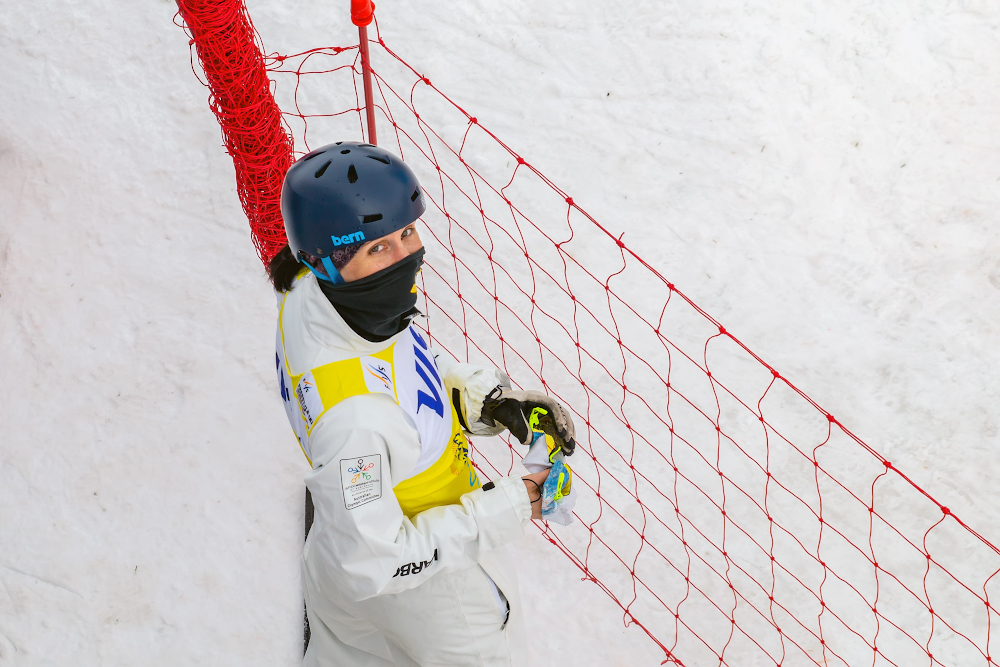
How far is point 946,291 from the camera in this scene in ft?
15.2

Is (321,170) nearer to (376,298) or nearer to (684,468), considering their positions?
(376,298)

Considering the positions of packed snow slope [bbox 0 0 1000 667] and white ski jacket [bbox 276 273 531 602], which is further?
packed snow slope [bbox 0 0 1000 667]

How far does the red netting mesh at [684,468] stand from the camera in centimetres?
381

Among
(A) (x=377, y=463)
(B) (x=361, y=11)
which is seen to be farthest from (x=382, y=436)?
(B) (x=361, y=11)

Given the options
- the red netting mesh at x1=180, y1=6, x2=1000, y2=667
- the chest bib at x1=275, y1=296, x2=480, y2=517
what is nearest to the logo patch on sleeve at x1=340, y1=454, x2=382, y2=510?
the chest bib at x1=275, y1=296, x2=480, y2=517

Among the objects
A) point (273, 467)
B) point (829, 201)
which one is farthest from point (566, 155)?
point (273, 467)

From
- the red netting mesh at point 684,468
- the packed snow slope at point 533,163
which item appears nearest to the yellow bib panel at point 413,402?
the red netting mesh at point 684,468

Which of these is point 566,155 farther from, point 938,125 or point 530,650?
point 530,650

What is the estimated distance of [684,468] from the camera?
4223 millimetres

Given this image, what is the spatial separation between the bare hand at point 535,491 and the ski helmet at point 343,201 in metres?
0.87

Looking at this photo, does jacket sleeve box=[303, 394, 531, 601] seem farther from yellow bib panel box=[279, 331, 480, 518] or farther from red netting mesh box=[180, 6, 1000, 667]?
red netting mesh box=[180, 6, 1000, 667]

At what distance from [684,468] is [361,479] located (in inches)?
98.0

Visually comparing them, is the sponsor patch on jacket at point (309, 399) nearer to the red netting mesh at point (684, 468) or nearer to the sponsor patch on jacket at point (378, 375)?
the sponsor patch on jacket at point (378, 375)

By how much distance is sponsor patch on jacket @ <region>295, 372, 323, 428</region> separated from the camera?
7.37ft
